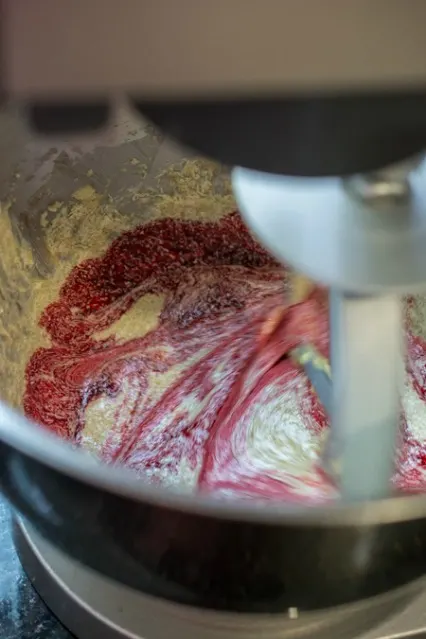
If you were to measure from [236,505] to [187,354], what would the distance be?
0.64m

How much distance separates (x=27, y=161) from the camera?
1.01m

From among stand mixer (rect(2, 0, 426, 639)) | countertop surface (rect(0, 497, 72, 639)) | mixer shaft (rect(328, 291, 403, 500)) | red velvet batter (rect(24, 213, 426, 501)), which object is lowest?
countertop surface (rect(0, 497, 72, 639))

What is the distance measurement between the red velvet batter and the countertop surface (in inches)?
8.5

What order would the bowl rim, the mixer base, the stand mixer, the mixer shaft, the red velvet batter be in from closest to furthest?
the stand mixer, the bowl rim, the mixer shaft, the mixer base, the red velvet batter

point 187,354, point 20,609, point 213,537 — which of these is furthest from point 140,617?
point 187,354

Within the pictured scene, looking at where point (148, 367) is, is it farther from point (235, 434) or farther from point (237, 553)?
point (237, 553)

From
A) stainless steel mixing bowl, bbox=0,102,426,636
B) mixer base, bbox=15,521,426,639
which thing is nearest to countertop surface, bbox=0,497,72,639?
mixer base, bbox=15,521,426,639

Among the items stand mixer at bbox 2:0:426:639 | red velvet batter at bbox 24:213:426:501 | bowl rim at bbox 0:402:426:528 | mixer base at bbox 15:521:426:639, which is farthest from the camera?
red velvet batter at bbox 24:213:426:501

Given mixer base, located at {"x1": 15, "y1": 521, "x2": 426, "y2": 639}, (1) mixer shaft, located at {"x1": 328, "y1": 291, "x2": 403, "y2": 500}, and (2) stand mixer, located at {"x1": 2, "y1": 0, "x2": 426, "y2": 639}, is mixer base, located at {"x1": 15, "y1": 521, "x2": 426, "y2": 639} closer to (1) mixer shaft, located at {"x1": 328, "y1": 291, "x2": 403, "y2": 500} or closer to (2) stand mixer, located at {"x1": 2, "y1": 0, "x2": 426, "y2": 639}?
(1) mixer shaft, located at {"x1": 328, "y1": 291, "x2": 403, "y2": 500}

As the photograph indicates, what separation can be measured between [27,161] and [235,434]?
1.44 feet

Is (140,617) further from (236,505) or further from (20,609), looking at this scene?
(236,505)

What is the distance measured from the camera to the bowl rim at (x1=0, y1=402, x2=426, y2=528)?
44cm

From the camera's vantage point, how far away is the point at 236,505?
1.45 feet

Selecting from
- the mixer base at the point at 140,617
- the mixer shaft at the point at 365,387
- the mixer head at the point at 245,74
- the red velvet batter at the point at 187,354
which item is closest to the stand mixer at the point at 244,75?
the mixer head at the point at 245,74
